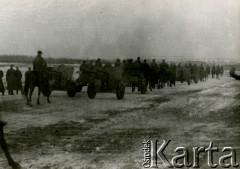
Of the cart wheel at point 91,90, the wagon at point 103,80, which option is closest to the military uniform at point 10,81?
the wagon at point 103,80

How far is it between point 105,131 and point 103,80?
20.6ft

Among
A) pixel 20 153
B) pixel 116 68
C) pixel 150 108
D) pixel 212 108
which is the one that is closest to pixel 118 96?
pixel 116 68

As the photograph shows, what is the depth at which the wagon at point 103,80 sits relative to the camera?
12898 mm

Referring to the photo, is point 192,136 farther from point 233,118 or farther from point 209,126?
point 233,118

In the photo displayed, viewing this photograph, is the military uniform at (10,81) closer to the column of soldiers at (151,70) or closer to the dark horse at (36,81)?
the column of soldiers at (151,70)

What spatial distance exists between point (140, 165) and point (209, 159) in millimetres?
930

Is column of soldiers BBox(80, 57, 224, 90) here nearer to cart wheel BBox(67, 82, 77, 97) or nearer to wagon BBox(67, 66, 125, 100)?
wagon BBox(67, 66, 125, 100)

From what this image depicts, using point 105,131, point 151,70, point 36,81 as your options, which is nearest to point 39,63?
point 36,81

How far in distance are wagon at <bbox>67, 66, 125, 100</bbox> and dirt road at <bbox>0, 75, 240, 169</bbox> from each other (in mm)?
1998

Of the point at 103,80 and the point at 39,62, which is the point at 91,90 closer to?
the point at 103,80

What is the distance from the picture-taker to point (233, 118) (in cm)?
848

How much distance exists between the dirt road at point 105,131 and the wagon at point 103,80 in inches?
78.6

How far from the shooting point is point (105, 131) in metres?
7.05

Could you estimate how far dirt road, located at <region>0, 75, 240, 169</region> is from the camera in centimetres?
527
